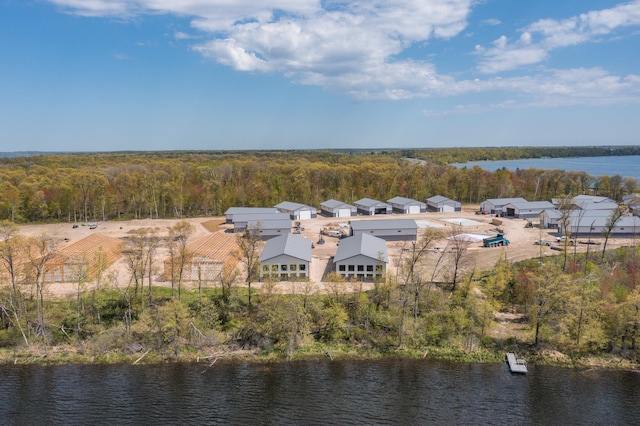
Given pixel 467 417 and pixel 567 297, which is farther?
pixel 567 297

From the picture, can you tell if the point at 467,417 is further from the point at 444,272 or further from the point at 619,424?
the point at 444,272

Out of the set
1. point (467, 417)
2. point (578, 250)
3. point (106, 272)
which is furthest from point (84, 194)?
point (578, 250)

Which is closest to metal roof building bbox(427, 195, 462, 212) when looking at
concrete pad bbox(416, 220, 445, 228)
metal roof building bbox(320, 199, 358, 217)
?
concrete pad bbox(416, 220, 445, 228)

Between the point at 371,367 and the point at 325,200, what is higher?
the point at 325,200

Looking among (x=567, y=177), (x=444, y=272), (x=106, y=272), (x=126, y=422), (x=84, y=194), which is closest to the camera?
(x=126, y=422)

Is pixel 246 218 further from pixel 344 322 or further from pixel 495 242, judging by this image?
pixel 344 322

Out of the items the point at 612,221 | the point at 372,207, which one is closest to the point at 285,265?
the point at 612,221
